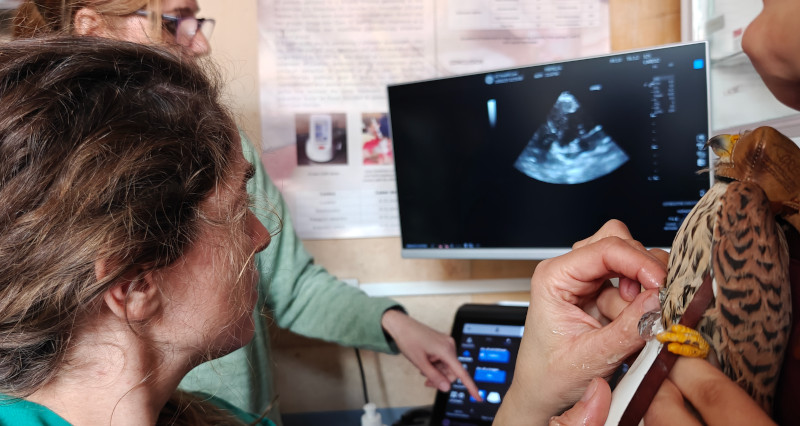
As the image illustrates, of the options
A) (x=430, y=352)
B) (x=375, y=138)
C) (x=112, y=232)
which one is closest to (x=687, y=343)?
(x=112, y=232)

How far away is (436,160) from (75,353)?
77cm

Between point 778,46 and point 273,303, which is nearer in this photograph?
point 778,46

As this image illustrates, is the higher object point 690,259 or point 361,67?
point 361,67

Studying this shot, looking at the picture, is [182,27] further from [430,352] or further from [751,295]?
[751,295]

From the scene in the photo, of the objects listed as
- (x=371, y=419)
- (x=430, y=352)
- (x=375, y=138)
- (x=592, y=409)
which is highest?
(x=375, y=138)

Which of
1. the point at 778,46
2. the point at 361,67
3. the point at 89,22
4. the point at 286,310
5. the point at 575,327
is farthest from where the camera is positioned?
the point at 361,67

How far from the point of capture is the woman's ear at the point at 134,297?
24.0 inches

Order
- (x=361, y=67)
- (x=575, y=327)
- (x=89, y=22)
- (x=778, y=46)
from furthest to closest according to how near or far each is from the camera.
Result: (x=361, y=67)
(x=89, y=22)
(x=575, y=327)
(x=778, y=46)

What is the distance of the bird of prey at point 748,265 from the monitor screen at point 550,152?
1.96 ft

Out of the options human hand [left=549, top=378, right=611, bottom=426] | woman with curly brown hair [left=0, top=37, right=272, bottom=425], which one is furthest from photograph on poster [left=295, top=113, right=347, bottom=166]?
human hand [left=549, top=378, right=611, bottom=426]

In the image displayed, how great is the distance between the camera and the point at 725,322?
0.39m

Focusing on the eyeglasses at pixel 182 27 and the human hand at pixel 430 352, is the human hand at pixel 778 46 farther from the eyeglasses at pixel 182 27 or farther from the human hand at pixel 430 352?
the eyeglasses at pixel 182 27

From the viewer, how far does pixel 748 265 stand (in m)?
0.38

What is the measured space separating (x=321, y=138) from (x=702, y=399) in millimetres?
1175
